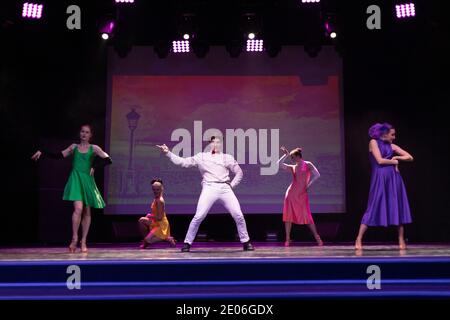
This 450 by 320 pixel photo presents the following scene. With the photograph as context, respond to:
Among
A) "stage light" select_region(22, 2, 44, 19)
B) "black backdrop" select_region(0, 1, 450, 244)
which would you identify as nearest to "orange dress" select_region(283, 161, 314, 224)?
"black backdrop" select_region(0, 1, 450, 244)

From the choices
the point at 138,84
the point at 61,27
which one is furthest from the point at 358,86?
the point at 61,27

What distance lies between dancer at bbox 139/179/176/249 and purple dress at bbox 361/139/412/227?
3227mm

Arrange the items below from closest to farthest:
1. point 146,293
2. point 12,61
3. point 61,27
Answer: point 146,293 < point 61,27 < point 12,61

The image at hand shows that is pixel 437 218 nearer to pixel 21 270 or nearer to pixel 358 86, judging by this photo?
pixel 358 86

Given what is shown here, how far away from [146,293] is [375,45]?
7011mm

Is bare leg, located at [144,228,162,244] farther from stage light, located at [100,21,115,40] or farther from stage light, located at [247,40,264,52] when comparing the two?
stage light, located at [247,40,264,52]

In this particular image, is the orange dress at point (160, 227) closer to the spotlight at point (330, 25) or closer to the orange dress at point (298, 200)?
the orange dress at point (298, 200)

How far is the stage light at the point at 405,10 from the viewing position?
25.2ft

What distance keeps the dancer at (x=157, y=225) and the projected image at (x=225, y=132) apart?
1045mm

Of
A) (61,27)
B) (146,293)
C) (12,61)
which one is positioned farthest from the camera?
(12,61)

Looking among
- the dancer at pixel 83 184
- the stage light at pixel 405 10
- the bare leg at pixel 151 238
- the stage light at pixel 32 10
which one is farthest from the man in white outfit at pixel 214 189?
the stage light at pixel 405 10

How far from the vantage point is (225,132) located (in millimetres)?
9539

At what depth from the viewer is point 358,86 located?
9742 millimetres

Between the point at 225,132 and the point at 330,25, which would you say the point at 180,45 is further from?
the point at 330,25
